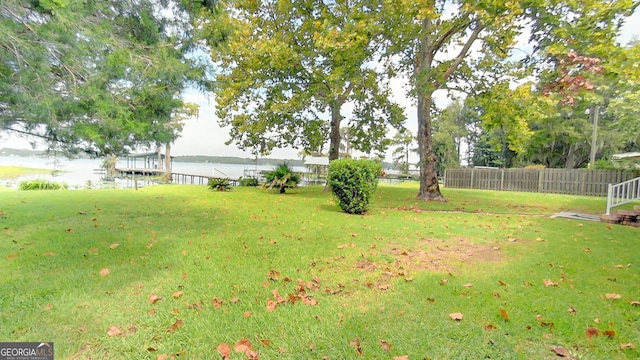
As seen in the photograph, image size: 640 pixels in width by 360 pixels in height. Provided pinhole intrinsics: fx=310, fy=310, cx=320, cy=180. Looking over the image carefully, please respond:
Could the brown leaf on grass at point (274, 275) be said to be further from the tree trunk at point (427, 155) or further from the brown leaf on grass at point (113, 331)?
the tree trunk at point (427, 155)

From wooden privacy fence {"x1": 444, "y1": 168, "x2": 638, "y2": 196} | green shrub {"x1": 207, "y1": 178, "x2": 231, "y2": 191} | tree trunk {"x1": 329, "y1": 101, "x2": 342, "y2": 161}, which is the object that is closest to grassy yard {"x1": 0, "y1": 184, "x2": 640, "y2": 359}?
green shrub {"x1": 207, "y1": 178, "x2": 231, "y2": 191}

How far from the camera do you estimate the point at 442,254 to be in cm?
474

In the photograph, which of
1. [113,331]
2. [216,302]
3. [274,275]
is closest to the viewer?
[113,331]

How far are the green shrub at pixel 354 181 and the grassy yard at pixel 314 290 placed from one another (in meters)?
1.76

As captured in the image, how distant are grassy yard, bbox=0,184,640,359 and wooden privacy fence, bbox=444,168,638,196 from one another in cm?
1201

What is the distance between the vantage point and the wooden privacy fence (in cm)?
1530

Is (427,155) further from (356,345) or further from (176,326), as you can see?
(176,326)

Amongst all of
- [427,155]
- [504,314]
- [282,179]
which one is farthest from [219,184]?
[504,314]

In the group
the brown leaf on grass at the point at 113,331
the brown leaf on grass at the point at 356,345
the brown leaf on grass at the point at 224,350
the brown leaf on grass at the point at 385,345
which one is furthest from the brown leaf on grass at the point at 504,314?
the brown leaf on grass at the point at 113,331

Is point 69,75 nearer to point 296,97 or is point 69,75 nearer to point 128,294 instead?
point 128,294

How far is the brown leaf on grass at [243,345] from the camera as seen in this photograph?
232cm

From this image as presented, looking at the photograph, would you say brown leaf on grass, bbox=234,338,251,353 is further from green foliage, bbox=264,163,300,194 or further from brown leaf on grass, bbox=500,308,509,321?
green foliage, bbox=264,163,300,194

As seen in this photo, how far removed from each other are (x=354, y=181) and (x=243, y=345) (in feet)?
19.4

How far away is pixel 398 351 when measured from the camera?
91.2 inches
